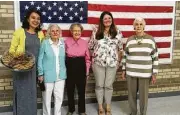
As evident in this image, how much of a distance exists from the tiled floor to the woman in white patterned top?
557mm

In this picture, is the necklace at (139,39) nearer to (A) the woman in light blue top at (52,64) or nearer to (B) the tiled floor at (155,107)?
(A) the woman in light blue top at (52,64)

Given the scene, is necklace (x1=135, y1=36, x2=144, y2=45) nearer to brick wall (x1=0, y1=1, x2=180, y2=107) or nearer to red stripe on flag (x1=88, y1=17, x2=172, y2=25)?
red stripe on flag (x1=88, y1=17, x2=172, y2=25)

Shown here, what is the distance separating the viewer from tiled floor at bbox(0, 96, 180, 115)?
463 cm

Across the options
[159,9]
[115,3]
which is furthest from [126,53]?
[159,9]

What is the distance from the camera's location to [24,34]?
3.81 meters

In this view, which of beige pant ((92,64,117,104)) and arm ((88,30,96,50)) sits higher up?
arm ((88,30,96,50))

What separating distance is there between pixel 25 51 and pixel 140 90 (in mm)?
1773

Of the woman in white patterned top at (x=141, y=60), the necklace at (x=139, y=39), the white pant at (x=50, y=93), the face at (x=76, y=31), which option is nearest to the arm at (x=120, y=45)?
the woman in white patterned top at (x=141, y=60)

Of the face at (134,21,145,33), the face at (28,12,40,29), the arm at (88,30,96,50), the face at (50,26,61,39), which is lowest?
the arm at (88,30,96,50)

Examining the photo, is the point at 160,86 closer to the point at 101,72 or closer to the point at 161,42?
the point at 161,42

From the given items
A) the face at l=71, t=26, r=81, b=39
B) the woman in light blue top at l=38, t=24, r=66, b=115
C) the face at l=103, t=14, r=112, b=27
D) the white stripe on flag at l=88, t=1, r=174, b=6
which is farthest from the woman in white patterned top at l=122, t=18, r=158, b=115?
the woman in light blue top at l=38, t=24, r=66, b=115

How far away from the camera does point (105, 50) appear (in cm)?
423

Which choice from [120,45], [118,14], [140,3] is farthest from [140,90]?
[140,3]

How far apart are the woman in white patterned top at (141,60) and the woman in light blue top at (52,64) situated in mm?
993
